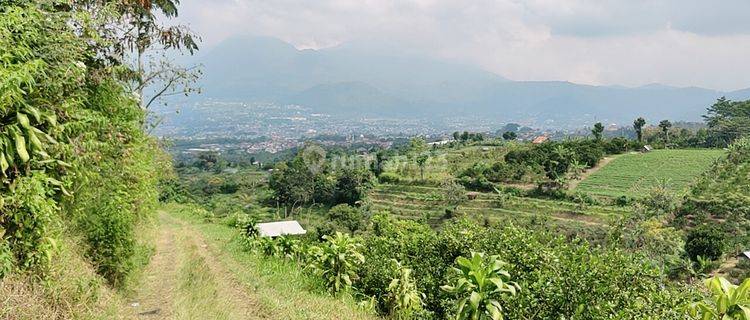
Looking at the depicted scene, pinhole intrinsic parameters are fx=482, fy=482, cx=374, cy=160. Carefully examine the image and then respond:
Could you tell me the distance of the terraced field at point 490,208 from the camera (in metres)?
35.9

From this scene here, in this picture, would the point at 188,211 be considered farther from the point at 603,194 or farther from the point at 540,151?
the point at 540,151

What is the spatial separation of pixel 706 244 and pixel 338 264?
2650cm

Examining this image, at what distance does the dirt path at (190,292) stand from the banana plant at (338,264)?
3.91 ft

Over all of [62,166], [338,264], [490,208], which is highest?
[62,166]

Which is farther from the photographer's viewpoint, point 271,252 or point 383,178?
point 383,178

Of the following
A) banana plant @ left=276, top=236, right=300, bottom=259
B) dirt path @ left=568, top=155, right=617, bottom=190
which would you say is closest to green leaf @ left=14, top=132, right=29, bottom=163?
banana plant @ left=276, top=236, right=300, bottom=259

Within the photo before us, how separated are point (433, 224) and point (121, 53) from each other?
104ft

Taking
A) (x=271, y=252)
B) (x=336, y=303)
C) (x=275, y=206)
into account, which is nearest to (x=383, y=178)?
(x=275, y=206)

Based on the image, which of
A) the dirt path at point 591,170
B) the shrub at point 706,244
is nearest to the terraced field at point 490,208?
the dirt path at point 591,170

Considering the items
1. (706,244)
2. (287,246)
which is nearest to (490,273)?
(287,246)

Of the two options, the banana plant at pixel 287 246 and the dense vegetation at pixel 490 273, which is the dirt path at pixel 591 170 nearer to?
the dense vegetation at pixel 490 273

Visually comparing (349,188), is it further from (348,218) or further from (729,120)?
(729,120)

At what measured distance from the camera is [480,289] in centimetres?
528

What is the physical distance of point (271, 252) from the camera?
10.5 metres
